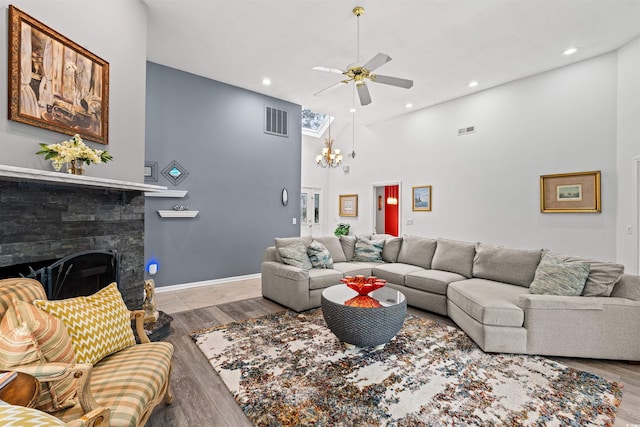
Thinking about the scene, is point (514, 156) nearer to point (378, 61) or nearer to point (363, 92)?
point (363, 92)

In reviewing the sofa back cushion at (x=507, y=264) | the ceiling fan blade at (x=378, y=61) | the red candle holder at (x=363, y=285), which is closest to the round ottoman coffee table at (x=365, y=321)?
the red candle holder at (x=363, y=285)

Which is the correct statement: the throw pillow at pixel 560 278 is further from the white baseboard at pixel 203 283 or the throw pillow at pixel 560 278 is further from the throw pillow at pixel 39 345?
the white baseboard at pixel 203 283

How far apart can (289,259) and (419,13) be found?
11.1 feet

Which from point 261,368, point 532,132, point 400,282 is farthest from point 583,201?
point 261,368

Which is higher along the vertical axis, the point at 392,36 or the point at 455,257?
the point at 392,36

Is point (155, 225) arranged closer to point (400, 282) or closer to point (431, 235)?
point (400, 282)

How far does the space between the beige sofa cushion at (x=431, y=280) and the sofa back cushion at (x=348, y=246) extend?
1.19 meters

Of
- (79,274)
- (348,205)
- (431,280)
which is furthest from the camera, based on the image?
(348,205)

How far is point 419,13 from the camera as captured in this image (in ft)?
11.0

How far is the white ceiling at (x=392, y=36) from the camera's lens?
3.25 m

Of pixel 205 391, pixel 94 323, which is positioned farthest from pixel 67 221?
pixel 205 391

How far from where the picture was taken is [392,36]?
379 centimetres

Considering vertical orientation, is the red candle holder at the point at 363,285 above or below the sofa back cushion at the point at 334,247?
below

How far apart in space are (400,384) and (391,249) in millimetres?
2825
